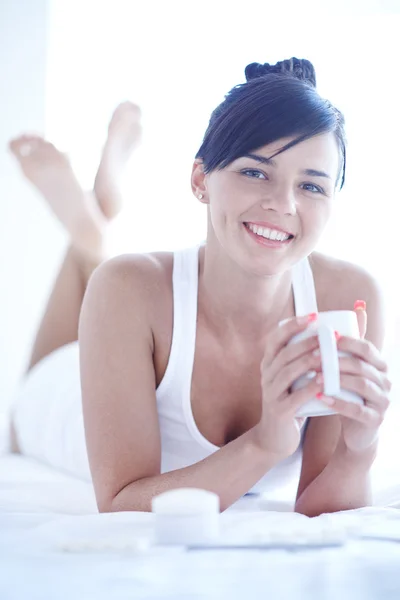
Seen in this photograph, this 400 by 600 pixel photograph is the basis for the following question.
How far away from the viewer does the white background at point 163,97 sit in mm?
2451

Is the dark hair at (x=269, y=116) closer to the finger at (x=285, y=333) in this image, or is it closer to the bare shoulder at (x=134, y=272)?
the bare shoulder at (x=134, y=272)

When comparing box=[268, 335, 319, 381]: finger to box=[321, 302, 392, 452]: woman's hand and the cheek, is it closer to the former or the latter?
box=[321, 302, 392, 452]: woman's hand

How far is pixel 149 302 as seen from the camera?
46.4 inches

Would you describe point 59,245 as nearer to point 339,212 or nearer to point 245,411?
point 339,212

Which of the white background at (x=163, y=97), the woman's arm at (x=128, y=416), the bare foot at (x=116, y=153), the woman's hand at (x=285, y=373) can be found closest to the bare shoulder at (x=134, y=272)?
the woman's arm at (x=128, y=416)

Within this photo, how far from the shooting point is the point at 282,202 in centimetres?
109

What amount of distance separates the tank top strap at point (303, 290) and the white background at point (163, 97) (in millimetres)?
1179

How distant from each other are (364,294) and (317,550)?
694 mm

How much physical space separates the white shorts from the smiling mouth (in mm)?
687

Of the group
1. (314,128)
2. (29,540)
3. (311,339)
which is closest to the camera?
(29,540)

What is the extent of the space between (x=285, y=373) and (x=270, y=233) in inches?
11.1

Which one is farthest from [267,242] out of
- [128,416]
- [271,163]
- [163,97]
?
[163,97]

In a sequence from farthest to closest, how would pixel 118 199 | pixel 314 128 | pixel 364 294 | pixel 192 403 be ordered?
1. pixel 118 199
2. pixel 364 294
3. pixel 192 403
4. pixel 314 128

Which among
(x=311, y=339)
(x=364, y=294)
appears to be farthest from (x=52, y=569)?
(x=364, y=294)
